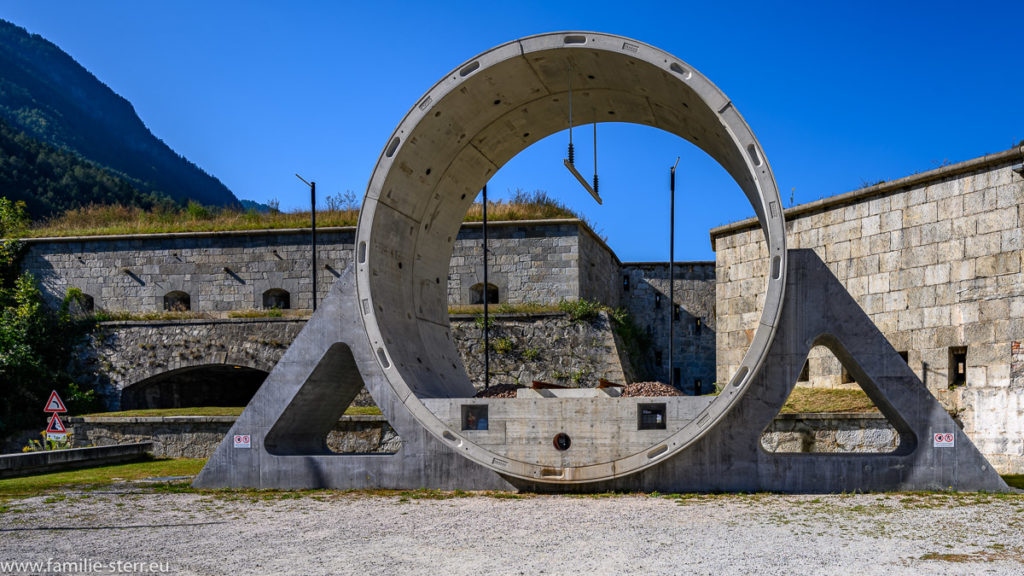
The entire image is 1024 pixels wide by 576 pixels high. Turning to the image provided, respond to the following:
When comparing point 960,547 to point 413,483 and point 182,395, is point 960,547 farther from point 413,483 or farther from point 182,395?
point 182,395

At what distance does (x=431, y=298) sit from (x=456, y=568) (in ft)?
25.5

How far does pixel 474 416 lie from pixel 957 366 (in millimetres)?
9029

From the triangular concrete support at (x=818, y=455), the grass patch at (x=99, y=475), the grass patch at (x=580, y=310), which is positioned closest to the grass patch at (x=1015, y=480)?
the triangular concrete support at (x=818, y=455)

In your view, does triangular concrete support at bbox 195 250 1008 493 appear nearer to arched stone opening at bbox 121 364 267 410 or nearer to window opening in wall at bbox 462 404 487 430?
window opening in wall at bbox 462 404 487 430

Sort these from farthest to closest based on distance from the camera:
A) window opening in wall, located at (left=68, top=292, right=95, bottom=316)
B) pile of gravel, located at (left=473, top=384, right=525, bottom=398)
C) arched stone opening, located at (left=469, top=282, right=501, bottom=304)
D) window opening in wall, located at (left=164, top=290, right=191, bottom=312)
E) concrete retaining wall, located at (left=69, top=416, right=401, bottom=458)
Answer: window opening in wall, located at (left=164, top=290, right=191, bottom=312), window opening in wall, located at (left=68, top=292, right=95, bottom=316), arched stone opening, located at (left=469, top=282, right=501, bottom=304), concrete retaining wall, located at (left=69, top=416, right=401, bottom=458), pile of gravel, located at (left=473, top=384, right=525, bottom=398)

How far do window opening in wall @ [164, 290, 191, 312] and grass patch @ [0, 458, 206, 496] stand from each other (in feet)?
33.2

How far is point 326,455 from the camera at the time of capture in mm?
11750

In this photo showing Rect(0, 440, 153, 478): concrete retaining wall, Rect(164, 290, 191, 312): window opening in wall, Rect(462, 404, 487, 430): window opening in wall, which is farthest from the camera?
Rect(164, 290, 191, 312): window opening in wall

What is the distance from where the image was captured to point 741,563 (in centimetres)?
640

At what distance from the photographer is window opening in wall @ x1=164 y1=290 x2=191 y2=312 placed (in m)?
27.4

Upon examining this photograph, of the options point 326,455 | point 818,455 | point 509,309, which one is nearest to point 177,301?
point 509,309

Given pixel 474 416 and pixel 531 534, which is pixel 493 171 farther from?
pixel 531 534

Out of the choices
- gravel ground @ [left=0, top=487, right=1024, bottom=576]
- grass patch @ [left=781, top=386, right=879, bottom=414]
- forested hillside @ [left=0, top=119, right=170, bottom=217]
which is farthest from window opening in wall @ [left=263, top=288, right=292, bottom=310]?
forested hillside @ [left=0, top=119, right=170, bottom=217]

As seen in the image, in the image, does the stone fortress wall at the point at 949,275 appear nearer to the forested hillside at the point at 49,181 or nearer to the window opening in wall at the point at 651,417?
the window opening in wall at the point at 651,417
